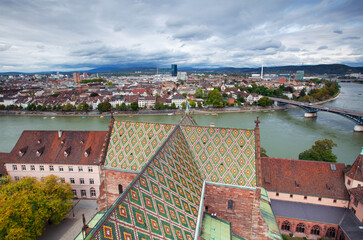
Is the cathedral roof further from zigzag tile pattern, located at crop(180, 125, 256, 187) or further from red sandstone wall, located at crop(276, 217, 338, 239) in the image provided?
red sandstone wall, located at crop(276, 217, 338, 239)

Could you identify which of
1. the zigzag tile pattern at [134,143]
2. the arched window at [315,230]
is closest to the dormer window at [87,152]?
the zigzag tile pattern at [134,143]

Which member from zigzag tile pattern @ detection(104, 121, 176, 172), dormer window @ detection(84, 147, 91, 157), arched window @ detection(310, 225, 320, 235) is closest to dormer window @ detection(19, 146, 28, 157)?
dormer window @ detection(84, 147, 91, 157)

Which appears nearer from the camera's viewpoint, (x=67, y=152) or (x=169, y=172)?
(x=169, y=172)

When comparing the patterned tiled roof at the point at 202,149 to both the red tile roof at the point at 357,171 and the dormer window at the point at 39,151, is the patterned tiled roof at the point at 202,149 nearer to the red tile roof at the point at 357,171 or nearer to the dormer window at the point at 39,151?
the red tile roof at the point at 357,171

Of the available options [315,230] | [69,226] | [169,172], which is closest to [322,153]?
[315,230]

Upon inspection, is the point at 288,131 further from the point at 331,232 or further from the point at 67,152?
the point at 67,152

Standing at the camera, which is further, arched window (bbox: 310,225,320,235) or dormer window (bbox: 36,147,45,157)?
dormer window (bbox: 36,147,45,157)
